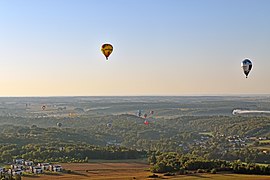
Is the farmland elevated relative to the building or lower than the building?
lower

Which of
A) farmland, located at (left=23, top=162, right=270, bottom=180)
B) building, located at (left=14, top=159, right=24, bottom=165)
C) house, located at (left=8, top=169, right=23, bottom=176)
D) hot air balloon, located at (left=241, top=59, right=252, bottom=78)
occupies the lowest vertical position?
farmland, located at (left=23, top=162, right=270, bottom=180)

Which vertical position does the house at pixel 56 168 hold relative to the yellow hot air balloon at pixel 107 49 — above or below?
below

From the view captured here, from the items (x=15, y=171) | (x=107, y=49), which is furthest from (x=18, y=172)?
(x=107, y=49)

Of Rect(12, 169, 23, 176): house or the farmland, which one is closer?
the farmland

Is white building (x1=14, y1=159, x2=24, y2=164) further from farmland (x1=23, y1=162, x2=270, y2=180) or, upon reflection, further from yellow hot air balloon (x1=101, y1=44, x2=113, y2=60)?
yellow hot air balloon (x1=101, y1=44, x2=113, y2=60)

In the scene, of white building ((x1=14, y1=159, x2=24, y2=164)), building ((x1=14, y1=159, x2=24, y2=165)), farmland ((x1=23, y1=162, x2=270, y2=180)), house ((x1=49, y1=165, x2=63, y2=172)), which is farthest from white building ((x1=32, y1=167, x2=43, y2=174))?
white building ((x1=14, y1=159, x2=24, y2=164))

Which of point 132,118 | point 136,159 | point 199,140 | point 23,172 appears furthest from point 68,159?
point 132,118

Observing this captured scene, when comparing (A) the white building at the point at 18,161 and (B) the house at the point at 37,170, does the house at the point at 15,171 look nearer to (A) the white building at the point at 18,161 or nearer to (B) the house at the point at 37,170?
(B) the house at the point at 37,170

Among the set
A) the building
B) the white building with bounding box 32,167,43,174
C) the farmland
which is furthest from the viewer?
the building

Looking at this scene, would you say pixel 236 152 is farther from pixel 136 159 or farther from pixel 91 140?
pixel 91 140

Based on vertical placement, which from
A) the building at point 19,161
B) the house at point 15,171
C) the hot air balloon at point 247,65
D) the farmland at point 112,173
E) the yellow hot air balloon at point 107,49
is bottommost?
the farmland at point 112,173

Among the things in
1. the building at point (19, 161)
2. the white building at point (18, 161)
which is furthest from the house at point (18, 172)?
the white building at point (18, 161)
